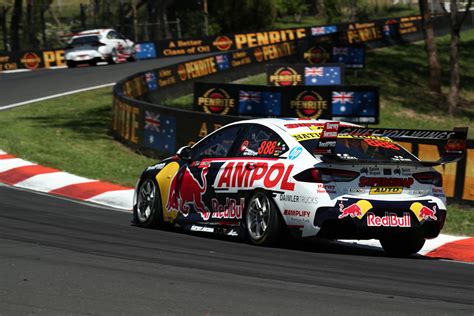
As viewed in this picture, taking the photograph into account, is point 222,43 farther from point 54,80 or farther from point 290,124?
point 290,124

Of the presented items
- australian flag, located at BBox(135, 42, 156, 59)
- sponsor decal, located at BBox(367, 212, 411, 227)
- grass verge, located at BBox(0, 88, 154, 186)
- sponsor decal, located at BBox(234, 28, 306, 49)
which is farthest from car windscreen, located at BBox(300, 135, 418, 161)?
sponsor decal, located at BBox(234, 28, 306, 49)

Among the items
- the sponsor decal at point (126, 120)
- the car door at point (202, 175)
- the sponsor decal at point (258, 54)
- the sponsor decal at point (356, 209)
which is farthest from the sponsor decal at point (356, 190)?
the sponsor decal at point (258, 54)

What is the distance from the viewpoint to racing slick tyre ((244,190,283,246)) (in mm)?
10625

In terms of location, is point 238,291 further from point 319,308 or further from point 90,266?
point 90,266

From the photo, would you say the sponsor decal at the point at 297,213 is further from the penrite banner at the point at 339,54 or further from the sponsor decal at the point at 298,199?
the penrite banner at the point at 339,54

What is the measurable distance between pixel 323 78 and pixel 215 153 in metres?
20.4

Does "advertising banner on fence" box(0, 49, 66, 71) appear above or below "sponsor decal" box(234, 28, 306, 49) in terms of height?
above

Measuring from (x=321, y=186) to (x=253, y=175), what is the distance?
35.8 inches

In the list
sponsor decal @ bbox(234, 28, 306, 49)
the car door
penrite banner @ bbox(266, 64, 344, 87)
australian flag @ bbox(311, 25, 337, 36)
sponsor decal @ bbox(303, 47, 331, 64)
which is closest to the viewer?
the car door

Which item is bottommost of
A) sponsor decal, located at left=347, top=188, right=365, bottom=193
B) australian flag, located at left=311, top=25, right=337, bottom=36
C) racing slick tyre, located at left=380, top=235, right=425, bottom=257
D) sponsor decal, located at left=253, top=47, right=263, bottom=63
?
australian flag, located at left=311, top=25, right=337, bottom=36

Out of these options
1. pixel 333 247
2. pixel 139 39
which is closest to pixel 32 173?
pixel 333 247

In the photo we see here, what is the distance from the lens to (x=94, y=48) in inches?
1784

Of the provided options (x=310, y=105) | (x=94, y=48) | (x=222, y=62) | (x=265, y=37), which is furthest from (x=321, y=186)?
(x=265, y=37)

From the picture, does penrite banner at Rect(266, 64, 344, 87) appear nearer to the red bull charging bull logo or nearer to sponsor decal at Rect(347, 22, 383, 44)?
sponsor decal at Rect(347, 22, 383, 44)
